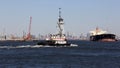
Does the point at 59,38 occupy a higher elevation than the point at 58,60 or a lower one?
higher

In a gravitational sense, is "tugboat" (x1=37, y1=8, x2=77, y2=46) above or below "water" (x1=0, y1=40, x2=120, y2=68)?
above

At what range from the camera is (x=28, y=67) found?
2977 inches

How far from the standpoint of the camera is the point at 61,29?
194 metres

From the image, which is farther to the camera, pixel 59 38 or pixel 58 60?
pixel 59 38

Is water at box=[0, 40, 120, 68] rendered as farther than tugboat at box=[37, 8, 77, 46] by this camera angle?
No

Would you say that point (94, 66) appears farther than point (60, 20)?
No

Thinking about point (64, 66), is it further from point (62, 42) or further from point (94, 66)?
point (62, 42)

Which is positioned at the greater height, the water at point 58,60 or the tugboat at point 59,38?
the tugboat at point 59,38

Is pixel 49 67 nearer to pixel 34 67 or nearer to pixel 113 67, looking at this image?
pixel 34 67

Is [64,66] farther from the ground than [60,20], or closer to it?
closer to it

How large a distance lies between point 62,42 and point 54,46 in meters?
4.04

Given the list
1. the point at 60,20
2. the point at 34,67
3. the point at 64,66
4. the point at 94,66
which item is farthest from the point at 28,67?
the point at 60,20

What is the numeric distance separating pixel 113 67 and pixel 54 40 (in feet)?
367

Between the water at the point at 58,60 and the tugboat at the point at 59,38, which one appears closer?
the water at the point at 58,60
